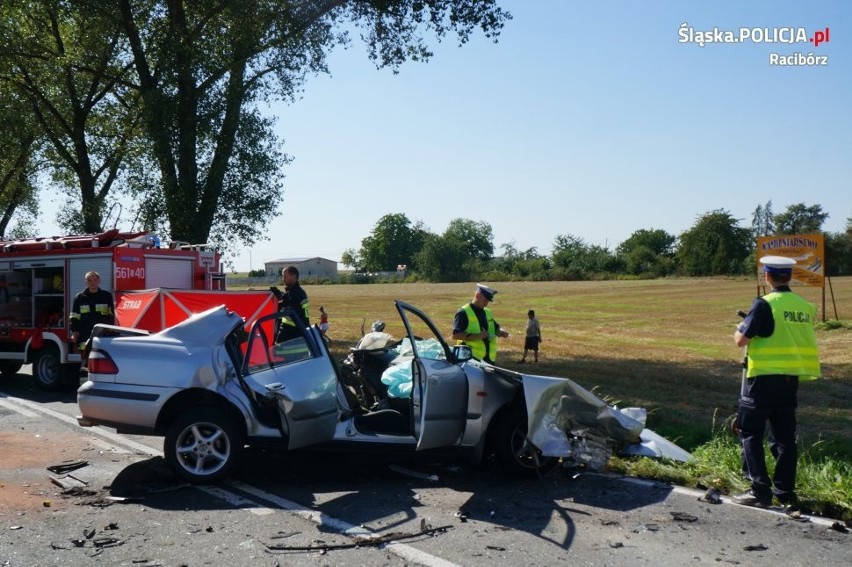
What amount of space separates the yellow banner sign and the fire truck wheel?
19.4m

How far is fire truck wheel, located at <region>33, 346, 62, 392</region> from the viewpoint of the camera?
41.5 feet

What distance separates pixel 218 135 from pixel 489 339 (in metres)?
13.3

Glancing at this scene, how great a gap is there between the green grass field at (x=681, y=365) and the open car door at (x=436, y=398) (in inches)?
63.8

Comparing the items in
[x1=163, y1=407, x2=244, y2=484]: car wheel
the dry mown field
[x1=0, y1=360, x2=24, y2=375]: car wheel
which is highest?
[x1=163, y1=407, x2=244, y2=484]: car wheel

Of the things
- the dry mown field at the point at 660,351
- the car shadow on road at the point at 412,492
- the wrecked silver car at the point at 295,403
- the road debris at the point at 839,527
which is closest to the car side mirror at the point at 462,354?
the wrecked silver car at the point at 295,403

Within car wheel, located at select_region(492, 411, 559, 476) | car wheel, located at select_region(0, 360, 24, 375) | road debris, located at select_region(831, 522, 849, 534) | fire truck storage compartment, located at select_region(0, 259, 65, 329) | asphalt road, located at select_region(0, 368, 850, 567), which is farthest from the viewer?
car wheel, located at select_region(0, 360, 24, 375)

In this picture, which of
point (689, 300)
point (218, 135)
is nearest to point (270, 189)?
point (218, 135)

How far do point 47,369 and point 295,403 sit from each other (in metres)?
7.80

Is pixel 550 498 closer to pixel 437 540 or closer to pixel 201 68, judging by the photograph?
pixel 437 540

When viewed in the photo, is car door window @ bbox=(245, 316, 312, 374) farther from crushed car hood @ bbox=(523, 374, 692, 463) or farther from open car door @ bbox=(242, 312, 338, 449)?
crushed car hood @ bbox=(523, 374, 692, 463)

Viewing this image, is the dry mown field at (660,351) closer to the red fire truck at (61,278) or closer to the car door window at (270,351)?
the car door window at (270,351)

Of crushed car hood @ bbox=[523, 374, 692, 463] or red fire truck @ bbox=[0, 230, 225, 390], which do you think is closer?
crushed car hood @ bbox=[523, 374, 692, 463]

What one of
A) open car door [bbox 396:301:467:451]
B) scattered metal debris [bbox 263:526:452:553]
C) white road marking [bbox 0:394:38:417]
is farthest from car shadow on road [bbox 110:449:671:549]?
white road marking [bbox 0:394:38:417]

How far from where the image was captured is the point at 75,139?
24594 mm
